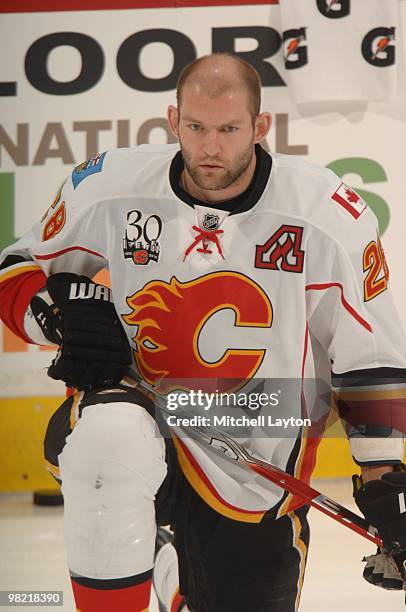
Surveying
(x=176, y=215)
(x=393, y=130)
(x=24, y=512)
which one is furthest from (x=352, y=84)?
(x=24, y=512)

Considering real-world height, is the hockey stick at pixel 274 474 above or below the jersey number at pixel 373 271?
below

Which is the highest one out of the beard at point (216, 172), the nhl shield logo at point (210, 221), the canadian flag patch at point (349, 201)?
the beard at point (216, 172)

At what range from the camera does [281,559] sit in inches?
67.1

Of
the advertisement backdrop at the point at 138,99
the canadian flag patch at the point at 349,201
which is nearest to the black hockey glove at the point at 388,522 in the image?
the canadian flag patch at the point at 349,201

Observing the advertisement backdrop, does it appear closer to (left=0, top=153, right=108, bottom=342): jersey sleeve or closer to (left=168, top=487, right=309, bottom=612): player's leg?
(left=0, top=153, right=108, bottom=342): jersey sleeve

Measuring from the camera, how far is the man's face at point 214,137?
61.6 inches

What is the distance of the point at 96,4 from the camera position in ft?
7.17

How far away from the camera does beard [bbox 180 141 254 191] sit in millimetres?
1575

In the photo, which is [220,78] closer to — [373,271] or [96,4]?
[373,271]

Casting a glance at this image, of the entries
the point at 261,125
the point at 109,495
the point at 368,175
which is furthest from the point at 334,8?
the point at 109,495

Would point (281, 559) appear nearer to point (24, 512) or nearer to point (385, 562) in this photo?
point (385, 562)

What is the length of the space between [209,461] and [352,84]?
3.42ft

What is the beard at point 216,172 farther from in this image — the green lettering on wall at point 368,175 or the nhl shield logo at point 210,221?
the green lettering on wall at point 368,175

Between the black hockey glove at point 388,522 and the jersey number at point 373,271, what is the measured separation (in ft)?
0.96
